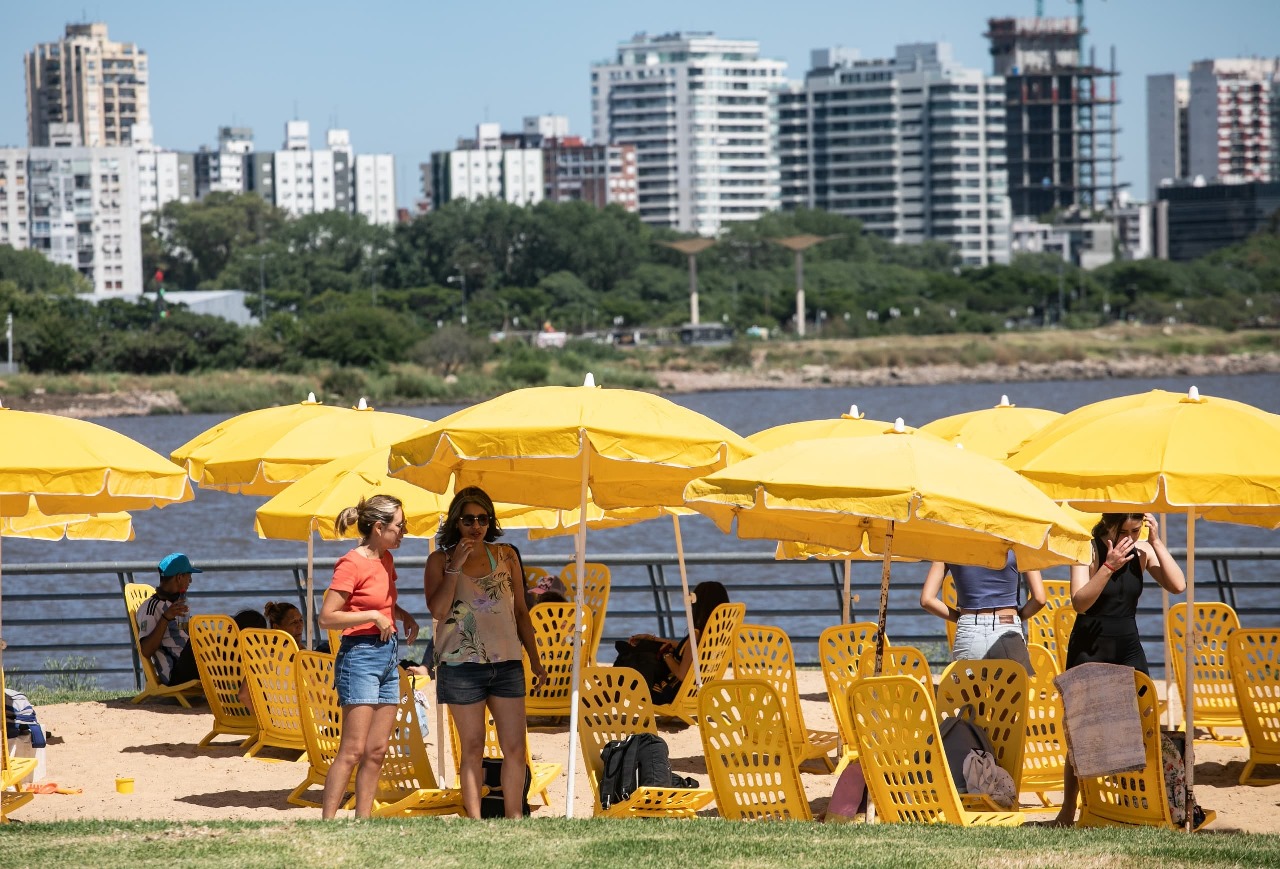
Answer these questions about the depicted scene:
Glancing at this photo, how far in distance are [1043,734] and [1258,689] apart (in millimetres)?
1167

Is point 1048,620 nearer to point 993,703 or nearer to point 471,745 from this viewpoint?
point 993,703

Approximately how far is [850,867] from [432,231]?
437 feet

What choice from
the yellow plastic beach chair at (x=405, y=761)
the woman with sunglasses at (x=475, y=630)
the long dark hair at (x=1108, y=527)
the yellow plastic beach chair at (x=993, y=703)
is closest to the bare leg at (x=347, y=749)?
the woman with sunglasses at (x=475, y=630)

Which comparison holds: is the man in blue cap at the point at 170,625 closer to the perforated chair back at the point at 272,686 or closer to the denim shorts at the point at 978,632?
the perforated chair back at the point at 272,686

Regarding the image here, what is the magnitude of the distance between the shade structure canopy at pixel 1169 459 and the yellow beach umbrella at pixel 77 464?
12.7ft

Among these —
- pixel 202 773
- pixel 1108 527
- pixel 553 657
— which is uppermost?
pixel 1108 527

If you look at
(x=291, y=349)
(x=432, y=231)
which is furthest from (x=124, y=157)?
(x=291, y=349)

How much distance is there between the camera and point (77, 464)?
7.71 metres

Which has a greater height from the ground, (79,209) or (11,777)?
(79,209)

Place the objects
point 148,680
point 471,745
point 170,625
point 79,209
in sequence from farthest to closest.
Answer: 1. point 79,209
2. point 148,680
3. point 170,625
4. point 471,745

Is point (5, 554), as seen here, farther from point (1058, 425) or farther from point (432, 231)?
point (432, 231)

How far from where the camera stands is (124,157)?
16312 centimetres

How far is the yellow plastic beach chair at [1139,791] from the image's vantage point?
6.33 metres

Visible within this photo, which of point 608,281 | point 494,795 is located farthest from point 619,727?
point 608,281
